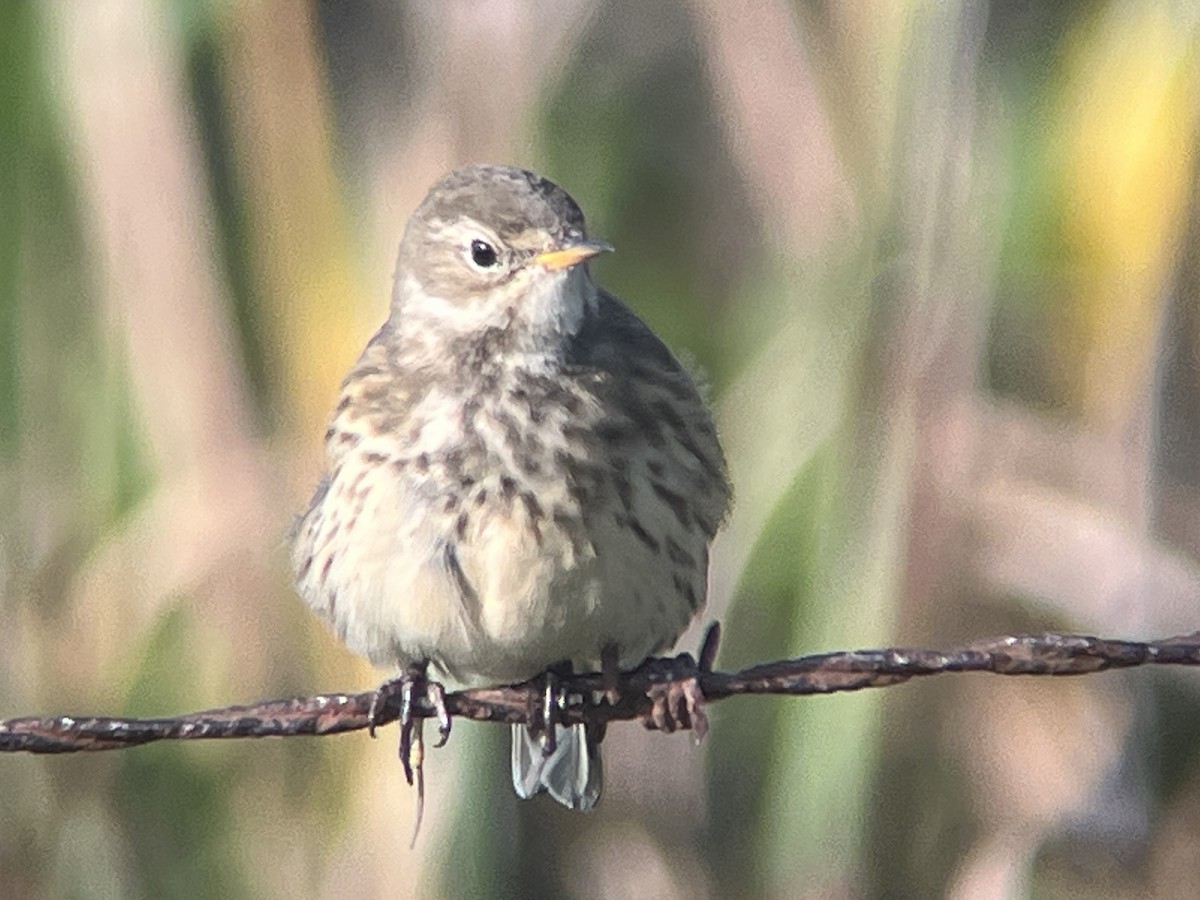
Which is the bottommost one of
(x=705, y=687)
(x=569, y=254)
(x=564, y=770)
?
(x=564, y=770)

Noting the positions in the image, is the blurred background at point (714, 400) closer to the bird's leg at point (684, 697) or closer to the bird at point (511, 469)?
the bird at point (511, 469)

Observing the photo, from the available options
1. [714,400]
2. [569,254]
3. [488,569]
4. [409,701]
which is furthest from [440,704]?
[714,400]

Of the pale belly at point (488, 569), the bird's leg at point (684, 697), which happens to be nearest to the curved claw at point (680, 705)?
the bird's leg at point (684, 697)

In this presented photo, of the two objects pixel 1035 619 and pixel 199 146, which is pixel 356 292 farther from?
pixel 1035 619

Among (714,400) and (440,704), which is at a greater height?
(714,400)

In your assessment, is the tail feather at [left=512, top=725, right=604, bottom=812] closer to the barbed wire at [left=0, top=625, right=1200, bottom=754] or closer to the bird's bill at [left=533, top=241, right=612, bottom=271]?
the bird's bill at [left=533, top=241, right=612, bottom=271]

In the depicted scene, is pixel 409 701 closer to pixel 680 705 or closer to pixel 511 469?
pixel 511 469

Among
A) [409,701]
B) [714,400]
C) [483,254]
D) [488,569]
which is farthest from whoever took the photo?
[714,400]
